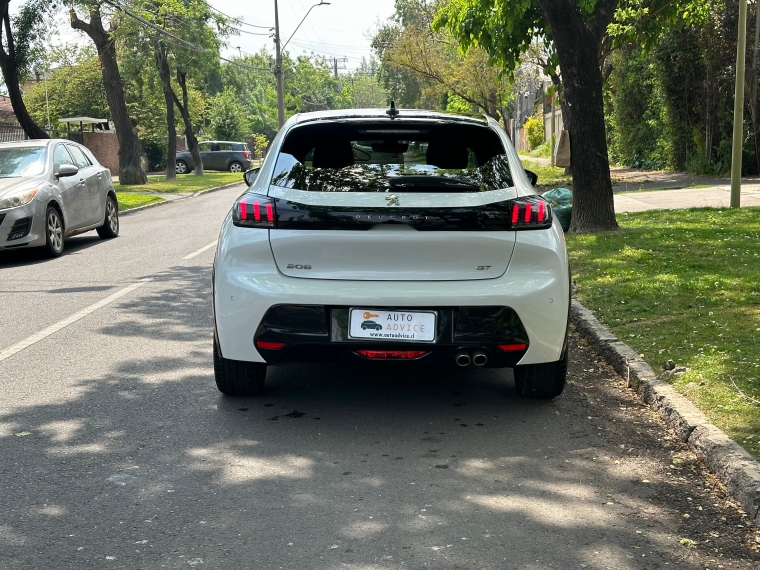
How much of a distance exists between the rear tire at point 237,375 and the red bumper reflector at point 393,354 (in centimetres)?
73

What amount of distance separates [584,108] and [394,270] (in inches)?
335

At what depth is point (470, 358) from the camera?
5.20 m

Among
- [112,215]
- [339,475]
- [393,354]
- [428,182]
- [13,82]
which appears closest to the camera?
[339,475]

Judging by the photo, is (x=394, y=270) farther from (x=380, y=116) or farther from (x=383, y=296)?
(x=380, y=116)

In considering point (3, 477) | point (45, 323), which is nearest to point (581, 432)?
point (3, 477)

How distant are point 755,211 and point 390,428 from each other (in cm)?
1126

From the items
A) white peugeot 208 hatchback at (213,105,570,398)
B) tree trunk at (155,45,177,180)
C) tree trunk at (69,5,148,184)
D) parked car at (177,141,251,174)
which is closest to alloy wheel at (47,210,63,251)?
white peugeot 208 hatchback at (213,105,570,398)

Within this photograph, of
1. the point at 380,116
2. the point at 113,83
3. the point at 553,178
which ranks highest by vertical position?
the point at 113,83

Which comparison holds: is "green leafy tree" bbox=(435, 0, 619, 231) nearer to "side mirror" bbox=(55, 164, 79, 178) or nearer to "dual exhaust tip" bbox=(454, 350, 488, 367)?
"side mirror" bbox=(55, 164, 79, 178)

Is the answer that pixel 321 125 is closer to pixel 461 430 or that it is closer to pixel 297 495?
pixel 461 430

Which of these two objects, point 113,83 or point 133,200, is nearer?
point 133,200

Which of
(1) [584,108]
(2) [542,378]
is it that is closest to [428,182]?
(2) [542,378]

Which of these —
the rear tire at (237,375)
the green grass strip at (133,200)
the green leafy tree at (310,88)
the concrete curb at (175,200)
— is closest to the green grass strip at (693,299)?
the rear tire at (237,375)

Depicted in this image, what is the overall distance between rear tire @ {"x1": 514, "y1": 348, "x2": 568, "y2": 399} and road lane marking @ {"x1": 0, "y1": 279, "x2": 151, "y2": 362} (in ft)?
11.8
